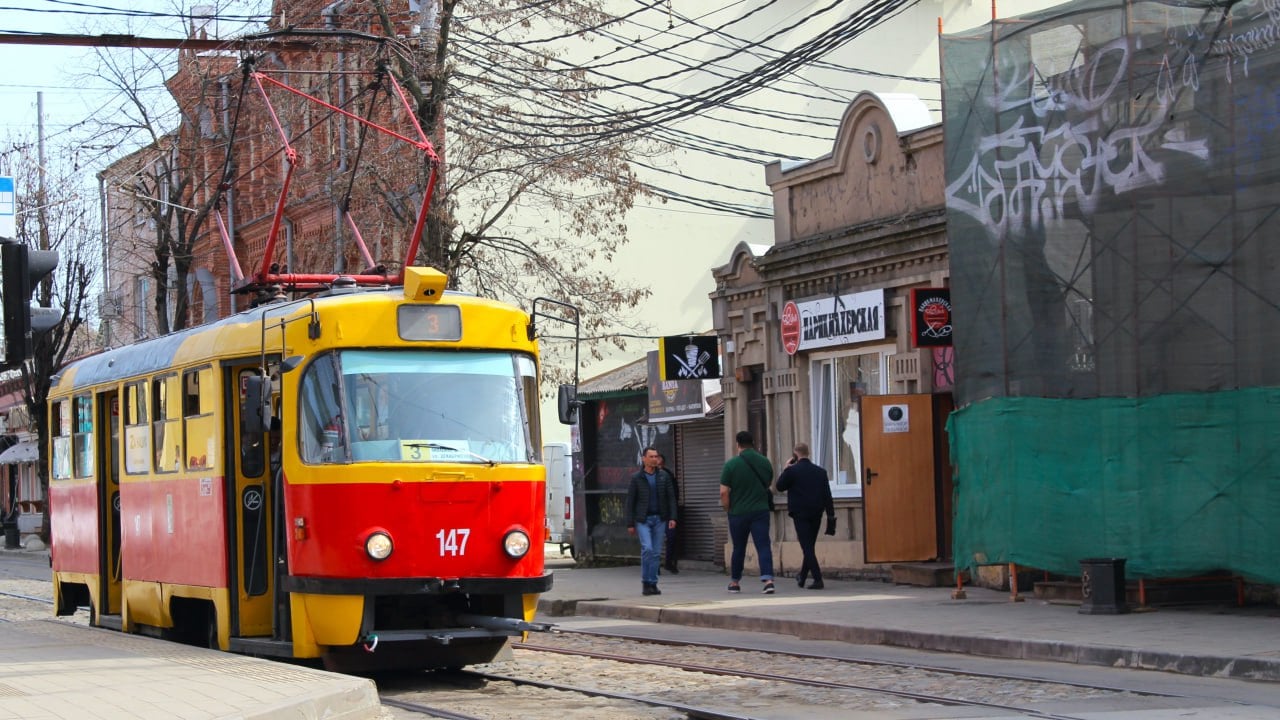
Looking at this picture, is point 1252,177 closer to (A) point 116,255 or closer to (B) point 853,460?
(B) point 853,460

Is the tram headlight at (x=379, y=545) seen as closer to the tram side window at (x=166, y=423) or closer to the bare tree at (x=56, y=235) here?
the tram side window at (x=166, y=423)

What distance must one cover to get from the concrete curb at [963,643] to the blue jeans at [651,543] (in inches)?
36.8

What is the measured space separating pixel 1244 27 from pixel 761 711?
28.0 feet

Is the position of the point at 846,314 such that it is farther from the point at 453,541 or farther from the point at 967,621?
the point at 453,541

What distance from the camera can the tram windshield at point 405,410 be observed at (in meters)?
12.7

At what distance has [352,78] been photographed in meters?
34.8

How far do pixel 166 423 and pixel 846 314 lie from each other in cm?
1038

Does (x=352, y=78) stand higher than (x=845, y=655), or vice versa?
(x=352, y=78)

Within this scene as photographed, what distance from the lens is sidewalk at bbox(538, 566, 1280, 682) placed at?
12805 millimetres

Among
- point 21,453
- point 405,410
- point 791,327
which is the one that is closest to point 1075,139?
point 791,327

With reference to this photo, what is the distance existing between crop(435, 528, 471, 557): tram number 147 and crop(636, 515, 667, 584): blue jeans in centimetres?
875

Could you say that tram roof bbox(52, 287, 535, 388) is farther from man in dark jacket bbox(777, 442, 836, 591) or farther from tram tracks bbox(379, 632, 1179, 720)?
man in dark jacket bbox(777, 442, 836, 591)

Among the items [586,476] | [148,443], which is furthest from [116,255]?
[148,443]

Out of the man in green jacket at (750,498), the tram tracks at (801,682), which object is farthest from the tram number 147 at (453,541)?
the man in green jacket at (750,498)
